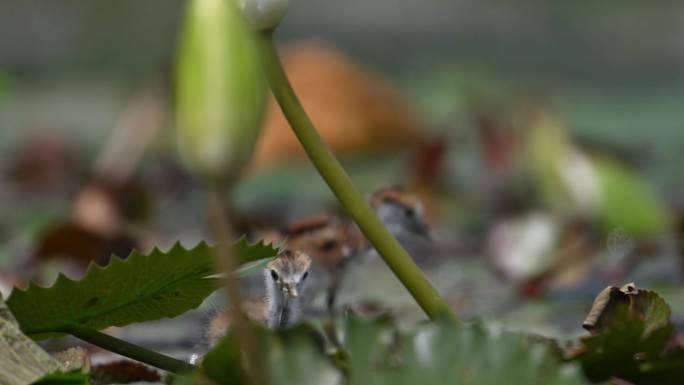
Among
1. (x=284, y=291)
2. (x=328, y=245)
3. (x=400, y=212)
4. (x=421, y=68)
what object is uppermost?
(x=421, y=68)

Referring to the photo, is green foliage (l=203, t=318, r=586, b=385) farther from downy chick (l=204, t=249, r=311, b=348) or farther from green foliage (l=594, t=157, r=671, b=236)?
green foliage (l=594, t=157, r=671, b=236)

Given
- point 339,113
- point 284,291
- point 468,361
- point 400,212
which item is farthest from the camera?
point 339,113

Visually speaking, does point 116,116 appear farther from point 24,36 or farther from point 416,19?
point 416,19

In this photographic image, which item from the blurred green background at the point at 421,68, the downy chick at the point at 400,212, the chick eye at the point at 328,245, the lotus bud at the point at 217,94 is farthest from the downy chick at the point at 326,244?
the lotus bud at the point at 217,94

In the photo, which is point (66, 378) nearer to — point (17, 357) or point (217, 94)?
point (17, 357)

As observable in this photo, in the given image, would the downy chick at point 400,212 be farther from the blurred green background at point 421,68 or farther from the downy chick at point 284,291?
the downy chick at point 284,291

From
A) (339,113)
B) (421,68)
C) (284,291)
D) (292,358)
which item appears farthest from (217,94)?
(421,68)

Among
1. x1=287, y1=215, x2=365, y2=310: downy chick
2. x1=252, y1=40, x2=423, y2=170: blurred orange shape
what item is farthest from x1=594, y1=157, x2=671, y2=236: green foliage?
x1=252, y1=40, x2=423, y2=170: blurred orange shape
